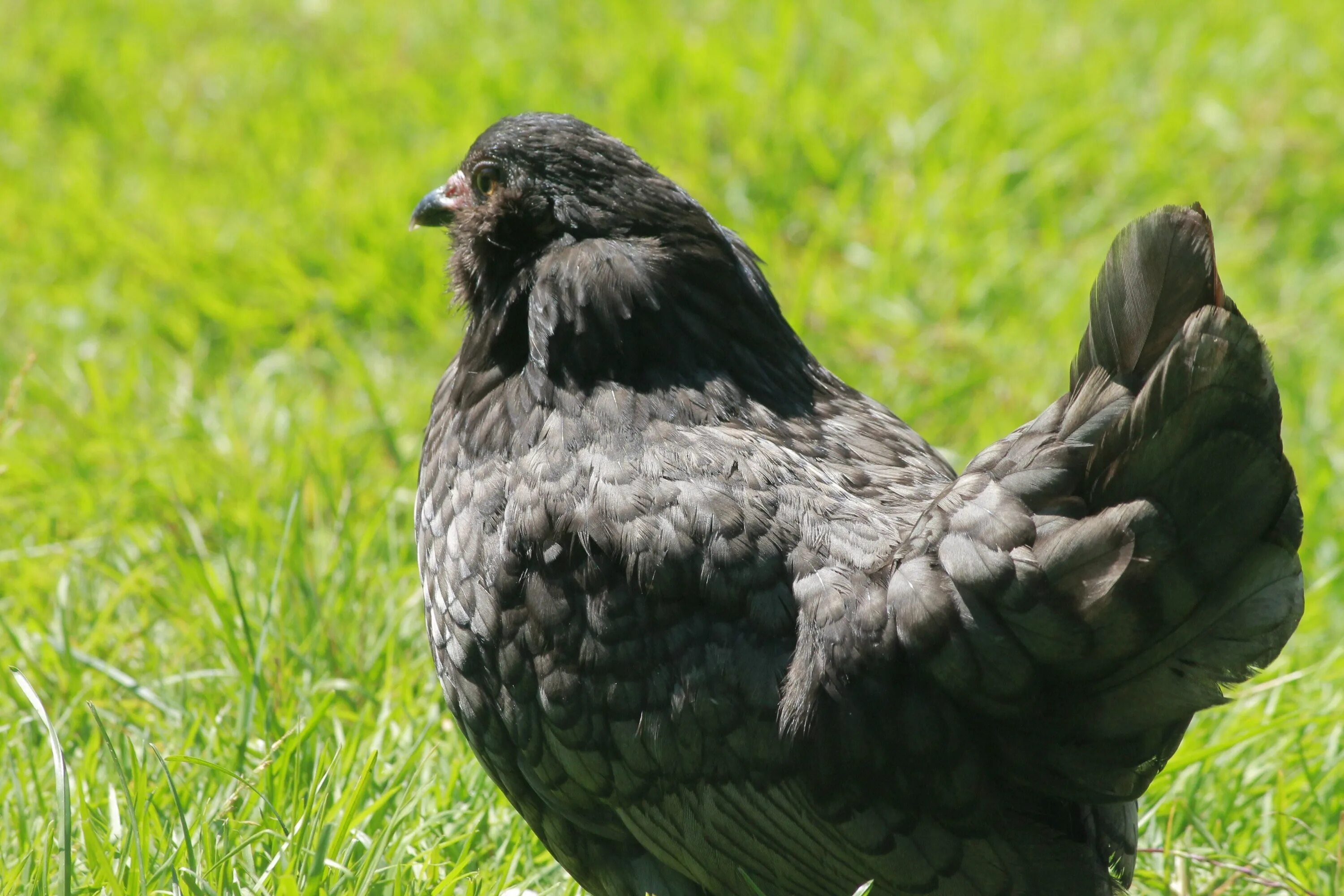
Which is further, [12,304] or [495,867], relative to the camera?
[12,304]

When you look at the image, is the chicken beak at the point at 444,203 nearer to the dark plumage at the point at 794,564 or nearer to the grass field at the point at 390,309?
the dark plumage at the point at 794,564

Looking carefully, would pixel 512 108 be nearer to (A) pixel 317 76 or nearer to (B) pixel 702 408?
(A) pixel 317 76

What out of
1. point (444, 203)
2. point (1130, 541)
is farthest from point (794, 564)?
point (444, 203)

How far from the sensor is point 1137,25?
759cm

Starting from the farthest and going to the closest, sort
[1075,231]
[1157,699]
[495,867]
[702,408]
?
[1075,231] → [495,867] → [702,408] → [1157,699]

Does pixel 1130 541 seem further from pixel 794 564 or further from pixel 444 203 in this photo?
pixel 444 203

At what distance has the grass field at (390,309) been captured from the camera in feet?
11.0

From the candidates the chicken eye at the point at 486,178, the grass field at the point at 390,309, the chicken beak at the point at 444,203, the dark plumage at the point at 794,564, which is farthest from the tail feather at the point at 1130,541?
the chicken beak at the point at 444,203

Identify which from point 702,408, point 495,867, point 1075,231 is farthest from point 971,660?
point 1075,231

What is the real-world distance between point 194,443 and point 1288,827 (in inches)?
146

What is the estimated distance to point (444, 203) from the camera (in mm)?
3688

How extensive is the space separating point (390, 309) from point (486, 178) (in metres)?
2.51

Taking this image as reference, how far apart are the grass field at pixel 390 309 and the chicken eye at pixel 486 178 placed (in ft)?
3.13

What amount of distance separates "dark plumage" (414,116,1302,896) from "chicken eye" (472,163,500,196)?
11 mm
